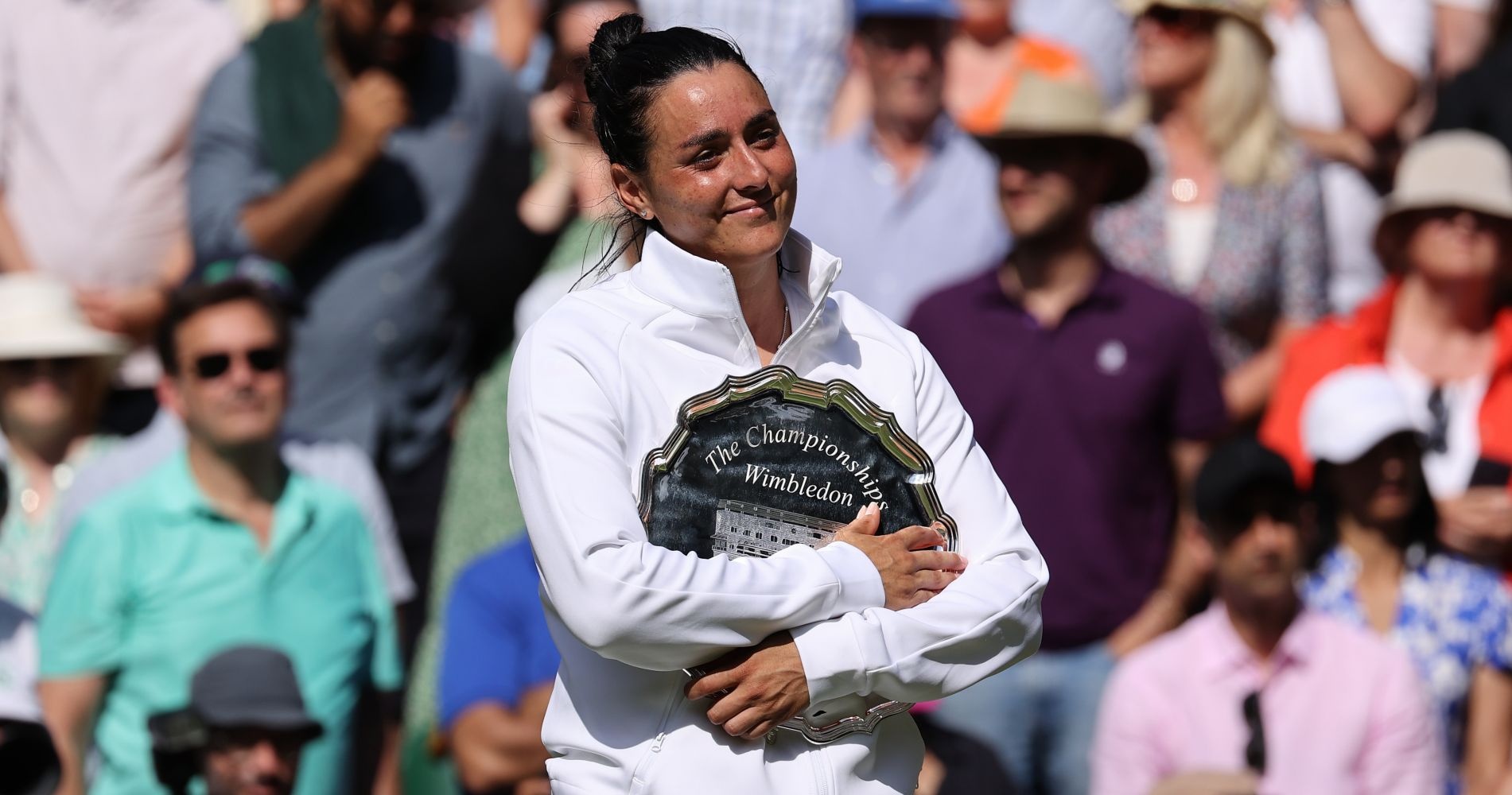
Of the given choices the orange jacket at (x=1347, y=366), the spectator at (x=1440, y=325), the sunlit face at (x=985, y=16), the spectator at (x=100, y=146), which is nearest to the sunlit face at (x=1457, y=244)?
the spectator at (x=1440, y=325)

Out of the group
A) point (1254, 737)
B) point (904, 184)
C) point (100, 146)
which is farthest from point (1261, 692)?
point (100, 146)

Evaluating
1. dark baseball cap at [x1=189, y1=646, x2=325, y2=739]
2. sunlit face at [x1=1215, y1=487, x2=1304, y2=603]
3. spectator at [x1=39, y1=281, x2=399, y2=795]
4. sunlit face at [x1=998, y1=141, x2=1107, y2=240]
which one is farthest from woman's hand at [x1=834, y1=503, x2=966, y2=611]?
sunlit face at [x1=998, y1=141, x2=1107, y2=240]

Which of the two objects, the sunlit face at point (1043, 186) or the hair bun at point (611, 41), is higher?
the hair bun at point (611, 41)

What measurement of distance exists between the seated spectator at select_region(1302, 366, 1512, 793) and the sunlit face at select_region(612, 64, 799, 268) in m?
3.54

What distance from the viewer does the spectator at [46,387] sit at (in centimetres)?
744

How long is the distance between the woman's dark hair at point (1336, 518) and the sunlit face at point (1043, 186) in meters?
1.13

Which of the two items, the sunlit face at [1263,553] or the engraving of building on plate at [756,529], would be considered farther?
the sunlit face at [1263,553]

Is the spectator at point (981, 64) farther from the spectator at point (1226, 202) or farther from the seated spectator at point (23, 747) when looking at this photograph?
the seated spectator at point (23, 747)

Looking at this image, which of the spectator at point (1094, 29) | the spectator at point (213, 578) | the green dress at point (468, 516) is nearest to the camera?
the spectator at point (213, 578)

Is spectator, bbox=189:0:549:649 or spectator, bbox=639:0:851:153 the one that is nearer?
spectator, bbox=189:0:549:649

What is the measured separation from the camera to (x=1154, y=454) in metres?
6.87

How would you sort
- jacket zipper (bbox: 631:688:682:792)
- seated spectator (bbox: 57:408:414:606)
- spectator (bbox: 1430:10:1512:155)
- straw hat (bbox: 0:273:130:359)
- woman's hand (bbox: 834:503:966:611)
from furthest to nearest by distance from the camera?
spectator (bbox: 1430:10:1512:155) < straw hat (bbox: 0:273:130:359) < seated spectator (bbox: 57:408:414:606) < woman's hand (bbox: 834:503:966:611) < jacket zipper (bbox: 631:688:682:792)

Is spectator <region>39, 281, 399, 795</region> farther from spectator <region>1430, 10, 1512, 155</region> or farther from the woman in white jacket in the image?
spectator <region>1430, 10, 1512, 155</region>

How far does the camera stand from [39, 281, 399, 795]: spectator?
6.19m
